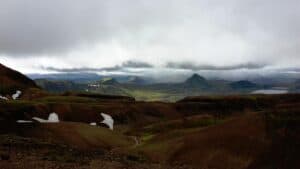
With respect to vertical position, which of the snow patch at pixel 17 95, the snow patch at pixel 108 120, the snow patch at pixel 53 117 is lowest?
the snow patch at pixel 108 120

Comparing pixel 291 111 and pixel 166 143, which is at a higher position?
pixel 291 111

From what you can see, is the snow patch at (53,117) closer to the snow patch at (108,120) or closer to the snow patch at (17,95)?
the snow patch at (108,120)

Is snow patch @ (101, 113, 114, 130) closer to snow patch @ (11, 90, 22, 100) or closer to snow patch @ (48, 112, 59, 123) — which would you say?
snow patch @ (48, 112, 59, 123)

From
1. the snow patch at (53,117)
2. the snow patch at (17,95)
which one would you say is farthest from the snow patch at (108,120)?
the snow patch at (17,95)

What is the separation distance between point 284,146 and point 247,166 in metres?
5.97

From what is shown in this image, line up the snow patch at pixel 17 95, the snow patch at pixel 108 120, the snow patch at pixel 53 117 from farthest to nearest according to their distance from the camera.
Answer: the snow patch at pixel 17 95, the snow patch at pixel 108 120, the snow patch at pixel 53 117

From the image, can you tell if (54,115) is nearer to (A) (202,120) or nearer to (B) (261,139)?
(A) (202,120)

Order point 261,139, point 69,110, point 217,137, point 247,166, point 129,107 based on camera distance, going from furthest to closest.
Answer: point 129,107
point 69,110
point 217,137
point 261,139
point 247,166

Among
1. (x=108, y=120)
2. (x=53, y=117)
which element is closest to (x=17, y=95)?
(x=53, y=117)

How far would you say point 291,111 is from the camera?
58.9m

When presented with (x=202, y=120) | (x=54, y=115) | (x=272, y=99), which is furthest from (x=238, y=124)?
(x=272, y=99)

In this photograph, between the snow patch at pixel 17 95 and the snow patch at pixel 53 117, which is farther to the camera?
the snow patch at pixel 17 95

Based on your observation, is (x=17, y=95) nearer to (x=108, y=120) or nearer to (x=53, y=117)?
(x=53, y=117)

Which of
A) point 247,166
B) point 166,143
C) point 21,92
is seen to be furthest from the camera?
point 21,92
